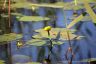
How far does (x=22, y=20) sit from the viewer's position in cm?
284

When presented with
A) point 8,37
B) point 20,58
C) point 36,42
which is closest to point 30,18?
point 8,37

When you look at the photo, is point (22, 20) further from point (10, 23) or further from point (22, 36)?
point (22, 36)

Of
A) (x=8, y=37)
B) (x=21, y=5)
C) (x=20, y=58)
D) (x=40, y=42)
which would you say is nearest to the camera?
(x=20, y=58)

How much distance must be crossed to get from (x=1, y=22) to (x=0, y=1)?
928mm

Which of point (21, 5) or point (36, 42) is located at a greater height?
point (21, 5)

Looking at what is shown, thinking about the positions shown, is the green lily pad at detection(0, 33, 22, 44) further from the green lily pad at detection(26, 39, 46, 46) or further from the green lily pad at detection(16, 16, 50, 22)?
the green lily pad at detection(16, 16, 50, 22)

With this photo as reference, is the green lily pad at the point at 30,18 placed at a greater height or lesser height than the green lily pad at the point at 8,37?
greater

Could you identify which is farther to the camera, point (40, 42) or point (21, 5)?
point (21, 5)

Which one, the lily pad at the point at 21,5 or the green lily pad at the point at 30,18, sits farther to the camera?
the lily pad at the point at 21,5

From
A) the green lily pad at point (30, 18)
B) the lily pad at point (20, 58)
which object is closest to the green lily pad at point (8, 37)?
the lily pad at point (20, 58)

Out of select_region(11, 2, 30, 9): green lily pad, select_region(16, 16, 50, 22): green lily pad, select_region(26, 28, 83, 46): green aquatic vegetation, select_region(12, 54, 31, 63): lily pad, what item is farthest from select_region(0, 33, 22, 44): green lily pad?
select_region(11, 2, 30, 9): green lily pad

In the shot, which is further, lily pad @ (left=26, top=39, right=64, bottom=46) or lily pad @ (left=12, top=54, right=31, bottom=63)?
lily pad @ (left=26, top=39, right=64, bottom=46)

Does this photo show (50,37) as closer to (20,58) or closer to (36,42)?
(36,42)

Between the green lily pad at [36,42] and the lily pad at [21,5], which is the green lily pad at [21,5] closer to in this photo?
the lily pad at [21,5]
